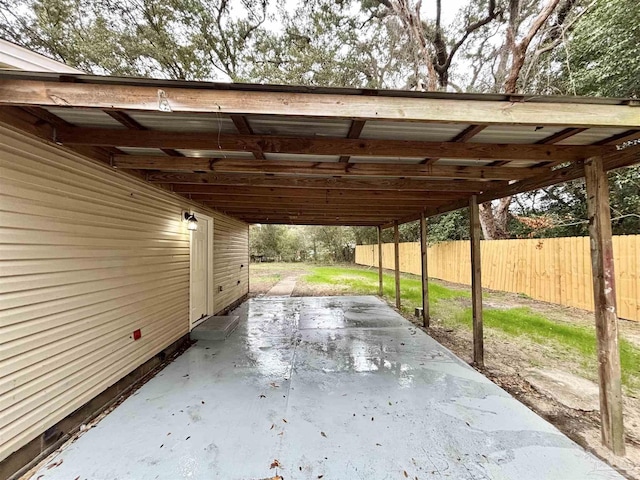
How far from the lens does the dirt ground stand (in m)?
2.32

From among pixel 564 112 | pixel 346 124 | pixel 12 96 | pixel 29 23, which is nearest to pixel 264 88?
pixel 346 124

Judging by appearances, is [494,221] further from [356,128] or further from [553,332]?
[356,128]

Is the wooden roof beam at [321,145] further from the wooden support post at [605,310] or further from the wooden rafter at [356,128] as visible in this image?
the wooden support post at [605,310]

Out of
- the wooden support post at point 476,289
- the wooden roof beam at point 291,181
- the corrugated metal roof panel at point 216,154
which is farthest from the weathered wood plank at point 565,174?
the corrugated metal roof panel at point 216,154

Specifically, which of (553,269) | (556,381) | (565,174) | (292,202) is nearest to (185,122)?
(565,174)

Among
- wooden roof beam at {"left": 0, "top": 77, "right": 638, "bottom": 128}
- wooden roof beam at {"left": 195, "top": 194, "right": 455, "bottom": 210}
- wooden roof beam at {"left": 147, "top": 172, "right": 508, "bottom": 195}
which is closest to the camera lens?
wooden roof beam at {"left": 0, "top": 77, "right": 638, "bottom": 128}

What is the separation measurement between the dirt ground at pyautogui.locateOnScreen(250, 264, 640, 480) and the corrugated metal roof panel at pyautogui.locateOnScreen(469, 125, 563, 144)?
242cm

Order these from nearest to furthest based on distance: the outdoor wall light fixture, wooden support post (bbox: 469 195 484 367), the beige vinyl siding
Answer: the beige vinyl siding < wooden support post (bbox: 469 195 484 367) < the outdoor wall light fixture

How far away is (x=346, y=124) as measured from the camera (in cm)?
211

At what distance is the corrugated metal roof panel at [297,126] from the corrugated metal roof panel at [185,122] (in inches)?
8.1

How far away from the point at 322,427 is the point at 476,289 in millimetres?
2766

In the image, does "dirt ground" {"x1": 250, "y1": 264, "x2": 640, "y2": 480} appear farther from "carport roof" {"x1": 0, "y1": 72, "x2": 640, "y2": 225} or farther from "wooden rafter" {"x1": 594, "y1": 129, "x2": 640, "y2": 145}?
"wooden rafter" {"x1": 594, "y1": 129, "x2": 640, "y2": 145}

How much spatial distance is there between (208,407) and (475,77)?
14.7 metres

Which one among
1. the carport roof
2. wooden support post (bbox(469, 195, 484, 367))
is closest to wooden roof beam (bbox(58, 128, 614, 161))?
the carport roof
